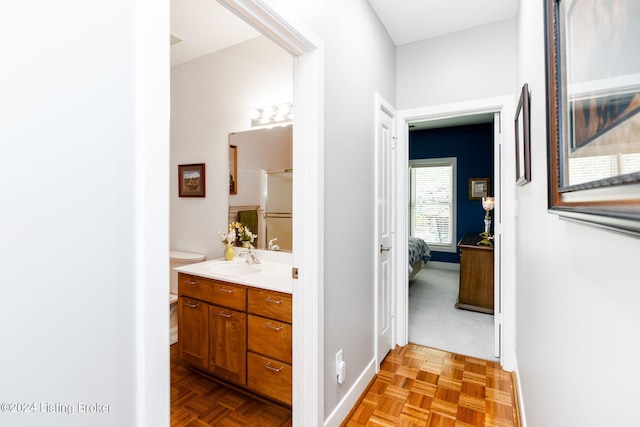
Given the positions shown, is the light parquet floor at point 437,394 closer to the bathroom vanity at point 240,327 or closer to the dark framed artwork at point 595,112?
the bathroom vanity at point 240,327

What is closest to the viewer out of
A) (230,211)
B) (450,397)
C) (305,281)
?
(305,281)

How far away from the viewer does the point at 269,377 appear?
6.61 feet

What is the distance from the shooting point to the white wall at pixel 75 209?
25.0 inches

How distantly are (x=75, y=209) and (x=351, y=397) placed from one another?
1.99 metres

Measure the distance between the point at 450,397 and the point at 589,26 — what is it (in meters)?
2.35

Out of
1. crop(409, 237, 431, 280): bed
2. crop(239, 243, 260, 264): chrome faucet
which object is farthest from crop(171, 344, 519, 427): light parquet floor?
crop(409, 237, 431, 280): bed

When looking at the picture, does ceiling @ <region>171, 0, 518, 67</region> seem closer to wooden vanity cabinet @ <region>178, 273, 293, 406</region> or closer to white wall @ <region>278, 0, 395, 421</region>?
white wall @ <region>278, 0, 395, 421</region>

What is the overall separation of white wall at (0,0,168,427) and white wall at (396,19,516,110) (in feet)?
8.20

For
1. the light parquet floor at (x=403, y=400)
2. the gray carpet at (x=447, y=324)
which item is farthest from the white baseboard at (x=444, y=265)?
the light parquet floor at (x=403, y=400)

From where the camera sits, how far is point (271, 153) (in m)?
2.82

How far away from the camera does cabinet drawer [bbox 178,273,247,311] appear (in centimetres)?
212

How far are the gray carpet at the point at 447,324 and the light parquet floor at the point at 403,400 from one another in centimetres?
32

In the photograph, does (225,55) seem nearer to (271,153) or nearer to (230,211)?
(271,153)

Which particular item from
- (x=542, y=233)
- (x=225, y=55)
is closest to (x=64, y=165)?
(x=542, y=233)
